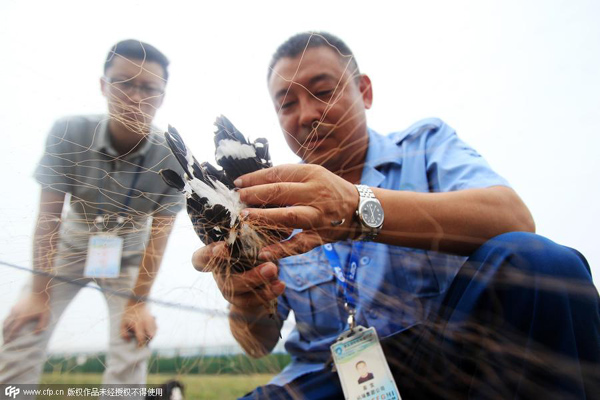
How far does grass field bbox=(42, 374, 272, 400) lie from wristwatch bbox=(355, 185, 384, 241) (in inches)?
17.0

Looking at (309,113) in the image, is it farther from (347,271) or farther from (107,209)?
(107,209)

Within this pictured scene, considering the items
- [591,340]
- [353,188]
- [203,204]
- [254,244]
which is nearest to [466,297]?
[591,340]

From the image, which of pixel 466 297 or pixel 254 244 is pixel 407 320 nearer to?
pixel 466 297

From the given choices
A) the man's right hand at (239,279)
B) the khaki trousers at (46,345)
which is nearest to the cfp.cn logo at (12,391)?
the khaki trousers at (46,345)

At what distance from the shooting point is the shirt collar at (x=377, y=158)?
1.04 meters

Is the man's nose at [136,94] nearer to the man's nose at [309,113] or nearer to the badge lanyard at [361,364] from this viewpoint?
the man's nose at [309,113]

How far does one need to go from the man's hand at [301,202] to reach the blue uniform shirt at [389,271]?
0.87 ft

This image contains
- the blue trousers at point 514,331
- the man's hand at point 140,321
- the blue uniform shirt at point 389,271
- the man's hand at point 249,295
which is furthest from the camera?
the blue uniform shirt at point 389,271

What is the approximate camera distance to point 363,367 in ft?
2.57

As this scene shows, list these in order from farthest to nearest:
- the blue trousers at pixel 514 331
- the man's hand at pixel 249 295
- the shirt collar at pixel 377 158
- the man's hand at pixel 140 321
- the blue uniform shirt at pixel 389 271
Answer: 1. the shirt collar at pixel 377 158
2. the blue uniform shirt at pixel 389 271
3. the man's hand at pixel 140 321
4. the man's hand at pixel 249 295
5. the blue trousers at pixel 514 331

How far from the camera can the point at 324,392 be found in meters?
0.83

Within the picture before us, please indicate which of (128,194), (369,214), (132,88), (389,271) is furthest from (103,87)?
(389,271)

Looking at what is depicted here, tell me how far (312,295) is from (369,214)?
0.41m

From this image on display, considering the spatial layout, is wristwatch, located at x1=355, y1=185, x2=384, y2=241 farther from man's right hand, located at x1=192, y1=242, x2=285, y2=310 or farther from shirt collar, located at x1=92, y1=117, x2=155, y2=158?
shirt collar, located at x1=92, y1=117, x2=155, y2=158
